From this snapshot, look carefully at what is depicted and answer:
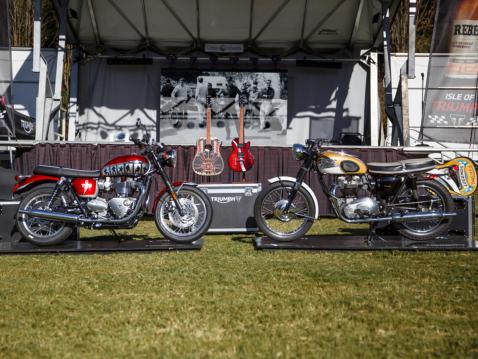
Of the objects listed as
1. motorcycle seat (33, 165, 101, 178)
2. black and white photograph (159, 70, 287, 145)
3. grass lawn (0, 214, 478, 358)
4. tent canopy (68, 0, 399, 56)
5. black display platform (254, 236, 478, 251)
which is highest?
tent canopy (68, 0, 399, 56)

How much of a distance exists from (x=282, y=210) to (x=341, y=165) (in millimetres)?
678

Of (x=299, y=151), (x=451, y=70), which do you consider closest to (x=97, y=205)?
(x=299, y=151)

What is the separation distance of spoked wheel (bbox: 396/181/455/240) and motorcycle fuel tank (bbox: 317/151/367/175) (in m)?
0.45

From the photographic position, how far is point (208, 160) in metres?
7.66

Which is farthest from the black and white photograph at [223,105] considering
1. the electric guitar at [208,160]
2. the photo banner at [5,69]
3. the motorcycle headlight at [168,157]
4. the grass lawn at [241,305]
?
the grass lawn at [241,305]

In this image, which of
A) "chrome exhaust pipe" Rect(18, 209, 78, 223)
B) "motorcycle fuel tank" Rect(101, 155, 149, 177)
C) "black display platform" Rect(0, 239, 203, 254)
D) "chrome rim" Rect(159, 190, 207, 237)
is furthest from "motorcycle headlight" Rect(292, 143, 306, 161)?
"chrome exhaust pipe" Rect(18, 209, 78, 223)

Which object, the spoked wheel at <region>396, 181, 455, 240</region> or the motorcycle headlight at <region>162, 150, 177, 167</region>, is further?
the motorcycle headlight at <region>162, 150, 177, 167</region>

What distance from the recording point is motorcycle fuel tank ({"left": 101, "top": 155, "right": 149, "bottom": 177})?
16.8ft

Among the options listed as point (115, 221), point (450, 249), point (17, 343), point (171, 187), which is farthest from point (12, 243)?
point (450, 249)

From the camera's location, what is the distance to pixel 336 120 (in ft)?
40.6

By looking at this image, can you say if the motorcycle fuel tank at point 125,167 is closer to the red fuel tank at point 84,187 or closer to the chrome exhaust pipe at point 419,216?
the red fuel tank at point 84,187

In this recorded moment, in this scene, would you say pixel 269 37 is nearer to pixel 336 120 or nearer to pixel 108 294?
pixel 336 120

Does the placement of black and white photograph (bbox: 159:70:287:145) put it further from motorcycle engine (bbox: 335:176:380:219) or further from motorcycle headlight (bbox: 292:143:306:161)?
motorcycle engine (bbox: 335:176:380:219)

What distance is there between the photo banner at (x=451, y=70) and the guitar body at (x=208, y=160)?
11.2 ft
